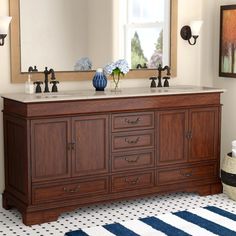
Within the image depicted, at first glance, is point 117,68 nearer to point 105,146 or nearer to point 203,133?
point 105,146

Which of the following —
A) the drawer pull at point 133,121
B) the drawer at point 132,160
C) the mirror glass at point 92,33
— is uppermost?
the mirror glass at point 92,33

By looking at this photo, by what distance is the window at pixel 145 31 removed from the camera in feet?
15.0

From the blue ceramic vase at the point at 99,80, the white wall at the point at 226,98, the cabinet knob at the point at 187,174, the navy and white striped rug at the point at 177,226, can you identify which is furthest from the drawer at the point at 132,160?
the white wall at the point at 226,98

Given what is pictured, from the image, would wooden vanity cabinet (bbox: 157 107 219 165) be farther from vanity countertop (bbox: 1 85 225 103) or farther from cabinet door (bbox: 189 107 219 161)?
vanity countertop (bbox: 1 85 225 103)

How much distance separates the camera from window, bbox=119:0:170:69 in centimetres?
459

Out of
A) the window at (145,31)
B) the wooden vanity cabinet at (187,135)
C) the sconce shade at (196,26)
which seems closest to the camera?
the wooden vanity cabinet at (187,135)

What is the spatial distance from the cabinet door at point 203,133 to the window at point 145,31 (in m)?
0.65

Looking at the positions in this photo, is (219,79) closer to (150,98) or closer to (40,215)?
(150,98)

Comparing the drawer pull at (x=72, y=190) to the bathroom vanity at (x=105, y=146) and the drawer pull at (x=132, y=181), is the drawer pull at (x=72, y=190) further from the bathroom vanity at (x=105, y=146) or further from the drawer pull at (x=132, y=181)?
the drawer pull at (x=132, y=181)

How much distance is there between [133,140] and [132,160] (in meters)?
0.15

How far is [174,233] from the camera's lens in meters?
3.69

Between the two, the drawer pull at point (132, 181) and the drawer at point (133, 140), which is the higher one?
the drawer at point (133, 140)

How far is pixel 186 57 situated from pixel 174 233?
186 centimetres

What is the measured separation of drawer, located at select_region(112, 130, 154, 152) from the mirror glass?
664 millimetres
